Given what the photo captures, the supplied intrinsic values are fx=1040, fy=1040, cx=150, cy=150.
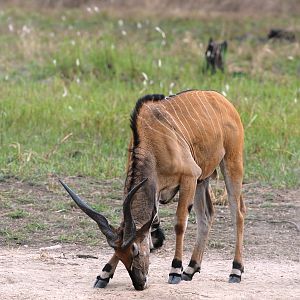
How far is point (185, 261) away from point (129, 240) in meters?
1.51

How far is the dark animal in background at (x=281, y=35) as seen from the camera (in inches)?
688

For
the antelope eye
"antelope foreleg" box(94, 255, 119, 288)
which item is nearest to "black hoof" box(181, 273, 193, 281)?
"antelope foreleg" box(94, 255, 119, 288)

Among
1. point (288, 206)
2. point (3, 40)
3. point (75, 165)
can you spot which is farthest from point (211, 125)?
point (3, 40)

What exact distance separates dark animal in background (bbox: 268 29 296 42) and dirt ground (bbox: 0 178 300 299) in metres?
7.30

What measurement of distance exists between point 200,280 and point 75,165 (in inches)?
146

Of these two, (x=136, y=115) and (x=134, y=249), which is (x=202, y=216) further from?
(x=134, y=249)

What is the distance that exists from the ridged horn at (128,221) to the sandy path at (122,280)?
0.37 meters

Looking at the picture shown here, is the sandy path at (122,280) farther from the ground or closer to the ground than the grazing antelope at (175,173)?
closer to the ground

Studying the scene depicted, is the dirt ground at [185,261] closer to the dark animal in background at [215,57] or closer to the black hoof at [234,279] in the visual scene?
the black hoof at [234,279]

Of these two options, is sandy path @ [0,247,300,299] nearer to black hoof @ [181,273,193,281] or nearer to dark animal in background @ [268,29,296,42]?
black hoof @ [181,273,193,281]

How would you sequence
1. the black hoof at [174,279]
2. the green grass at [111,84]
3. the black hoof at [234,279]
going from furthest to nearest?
1. the green grass at [111,84]
2. the black hoof at [234,279]
3. the black hoof at [174,279]

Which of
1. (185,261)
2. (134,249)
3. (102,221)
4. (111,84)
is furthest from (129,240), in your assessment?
(111,84)

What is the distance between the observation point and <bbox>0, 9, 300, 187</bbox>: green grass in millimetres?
11414

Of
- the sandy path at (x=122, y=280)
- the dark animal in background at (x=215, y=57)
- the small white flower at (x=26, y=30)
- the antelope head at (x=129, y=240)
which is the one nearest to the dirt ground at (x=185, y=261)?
the sandy path at (x=122, y=280)
